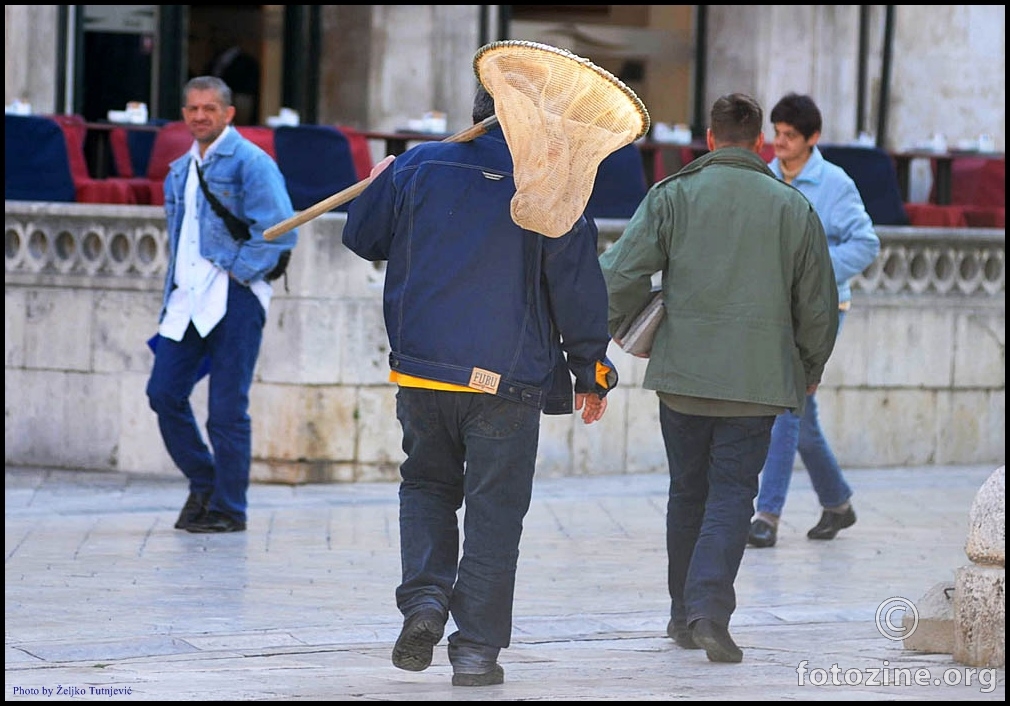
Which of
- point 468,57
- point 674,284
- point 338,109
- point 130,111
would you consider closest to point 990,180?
point 468,57

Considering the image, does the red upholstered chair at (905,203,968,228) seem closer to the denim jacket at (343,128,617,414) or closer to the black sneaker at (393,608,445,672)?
the denim jacket at (343,128,617,414)

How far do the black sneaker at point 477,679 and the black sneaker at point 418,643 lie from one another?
129 millimetres

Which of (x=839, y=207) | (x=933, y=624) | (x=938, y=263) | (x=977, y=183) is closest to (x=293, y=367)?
(x=839, y=207)

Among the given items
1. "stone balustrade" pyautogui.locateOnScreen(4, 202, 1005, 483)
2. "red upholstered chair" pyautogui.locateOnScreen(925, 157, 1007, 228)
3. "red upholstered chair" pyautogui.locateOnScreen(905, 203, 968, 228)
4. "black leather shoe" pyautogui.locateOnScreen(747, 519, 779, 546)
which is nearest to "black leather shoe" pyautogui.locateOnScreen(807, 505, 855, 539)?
"black leather shoe" pyautogui.locateOnScreen(747, 519, 779, 546)

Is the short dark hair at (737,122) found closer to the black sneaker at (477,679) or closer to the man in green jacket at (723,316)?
the man in green jacket at (723,316)

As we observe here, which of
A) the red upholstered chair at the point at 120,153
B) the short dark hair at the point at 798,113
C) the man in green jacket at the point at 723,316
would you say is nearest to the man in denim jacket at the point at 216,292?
the short dark hair at the point at 798,113

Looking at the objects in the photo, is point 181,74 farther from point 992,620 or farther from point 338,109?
point 992,620

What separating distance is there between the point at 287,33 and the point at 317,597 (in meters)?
9.64

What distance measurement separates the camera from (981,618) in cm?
562

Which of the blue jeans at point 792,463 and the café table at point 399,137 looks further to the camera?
the café table at point 399,137

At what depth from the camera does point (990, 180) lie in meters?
13.9

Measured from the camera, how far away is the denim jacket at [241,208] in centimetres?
830

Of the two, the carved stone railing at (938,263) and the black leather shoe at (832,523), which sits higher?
the carved stone railing at (938,263)

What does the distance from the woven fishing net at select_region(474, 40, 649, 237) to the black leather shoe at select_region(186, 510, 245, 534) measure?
142 inches
